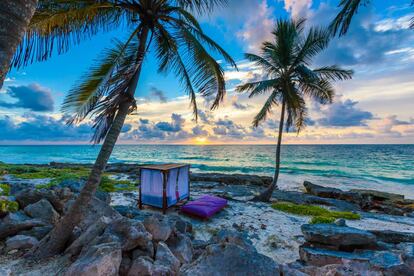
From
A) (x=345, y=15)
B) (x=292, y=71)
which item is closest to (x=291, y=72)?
(x=292, y=71)

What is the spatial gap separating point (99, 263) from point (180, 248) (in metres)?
1.74

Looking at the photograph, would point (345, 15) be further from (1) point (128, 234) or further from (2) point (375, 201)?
(2) point (375, 201)

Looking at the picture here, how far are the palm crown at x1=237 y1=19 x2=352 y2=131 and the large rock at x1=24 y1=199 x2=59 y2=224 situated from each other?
8849 mm

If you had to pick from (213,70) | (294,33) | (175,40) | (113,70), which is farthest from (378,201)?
(113,70)

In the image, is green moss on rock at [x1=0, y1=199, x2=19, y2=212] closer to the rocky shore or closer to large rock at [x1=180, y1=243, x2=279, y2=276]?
the rocky shore

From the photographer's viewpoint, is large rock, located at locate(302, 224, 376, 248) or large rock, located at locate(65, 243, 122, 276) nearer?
large rock, located at locate(65, 243, 122, 276)

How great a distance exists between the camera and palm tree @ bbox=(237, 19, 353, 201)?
989 cm

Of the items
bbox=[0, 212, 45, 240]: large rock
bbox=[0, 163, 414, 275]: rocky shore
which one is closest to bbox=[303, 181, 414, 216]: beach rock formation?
bbox=[0, 163, 414, 275]: rocky shore

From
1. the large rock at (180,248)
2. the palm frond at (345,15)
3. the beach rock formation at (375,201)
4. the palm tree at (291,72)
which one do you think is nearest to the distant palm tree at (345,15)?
the palm frond at (345,15)

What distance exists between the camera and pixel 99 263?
108 inches

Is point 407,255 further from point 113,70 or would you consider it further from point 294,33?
point 294,33

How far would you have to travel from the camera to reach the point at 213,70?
4.89 m

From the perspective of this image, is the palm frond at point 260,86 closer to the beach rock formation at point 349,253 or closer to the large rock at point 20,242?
the beach rock formation at point 349,253

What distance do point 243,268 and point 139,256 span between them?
5.44ft
